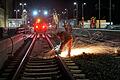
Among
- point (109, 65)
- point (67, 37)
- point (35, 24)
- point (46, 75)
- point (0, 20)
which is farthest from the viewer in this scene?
point (0, 20)

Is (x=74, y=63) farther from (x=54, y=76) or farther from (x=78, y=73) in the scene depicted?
(x=54, y=76)

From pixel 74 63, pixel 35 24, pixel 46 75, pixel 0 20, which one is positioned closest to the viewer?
pixel 46 75

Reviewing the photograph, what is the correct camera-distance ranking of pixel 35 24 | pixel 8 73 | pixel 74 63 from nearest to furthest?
pixel 8 73 → pixel 74 63 → pixel 35 24

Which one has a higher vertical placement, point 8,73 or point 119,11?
point 119,11

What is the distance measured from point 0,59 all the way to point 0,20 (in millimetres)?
97082

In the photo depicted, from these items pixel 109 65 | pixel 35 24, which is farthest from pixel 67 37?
pixel 35 24

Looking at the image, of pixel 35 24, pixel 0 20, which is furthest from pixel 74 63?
pixel 0 20

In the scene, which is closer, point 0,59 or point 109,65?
point 109,65

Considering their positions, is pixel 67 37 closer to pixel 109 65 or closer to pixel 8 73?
pixel 109 65

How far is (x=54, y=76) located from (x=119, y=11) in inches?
4184

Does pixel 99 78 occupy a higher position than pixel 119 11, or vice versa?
pixel 119 11

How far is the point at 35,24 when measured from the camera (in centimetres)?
5059

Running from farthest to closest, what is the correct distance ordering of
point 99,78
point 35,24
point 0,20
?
point 0,20, point 35,24, point 99,78

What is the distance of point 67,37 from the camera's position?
1658 cm
